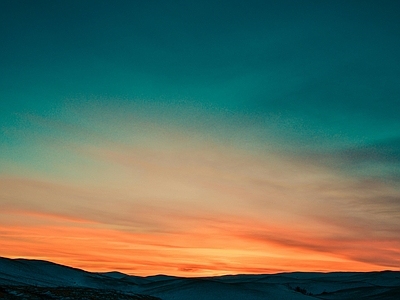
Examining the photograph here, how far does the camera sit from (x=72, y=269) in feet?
78.4

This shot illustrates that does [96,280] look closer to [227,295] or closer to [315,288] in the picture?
[227,295]

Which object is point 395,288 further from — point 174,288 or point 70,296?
point 70,296

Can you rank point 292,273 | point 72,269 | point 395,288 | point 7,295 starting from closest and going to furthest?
point 7,295, point 395,288, point 72,269, point 292,273

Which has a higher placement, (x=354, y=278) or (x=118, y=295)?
(x=354, y=278)

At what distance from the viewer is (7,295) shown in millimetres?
12391

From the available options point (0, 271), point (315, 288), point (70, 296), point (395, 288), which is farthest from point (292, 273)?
point (70, 296)

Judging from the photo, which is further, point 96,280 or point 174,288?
point 96,280

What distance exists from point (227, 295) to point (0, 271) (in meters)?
8.92

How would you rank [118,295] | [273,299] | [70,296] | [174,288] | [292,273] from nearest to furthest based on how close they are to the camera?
[70,296] → [118,295] → [273,299] → [174,288] → [292,273]

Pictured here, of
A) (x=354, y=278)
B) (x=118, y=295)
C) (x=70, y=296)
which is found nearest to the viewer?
(x=70, y=296)

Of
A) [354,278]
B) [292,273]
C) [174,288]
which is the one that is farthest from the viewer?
[292,273]

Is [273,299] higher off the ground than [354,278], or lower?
lower

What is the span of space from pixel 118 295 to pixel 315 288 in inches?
498

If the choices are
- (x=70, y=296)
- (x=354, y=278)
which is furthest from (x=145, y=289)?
(x=354, y=278)
